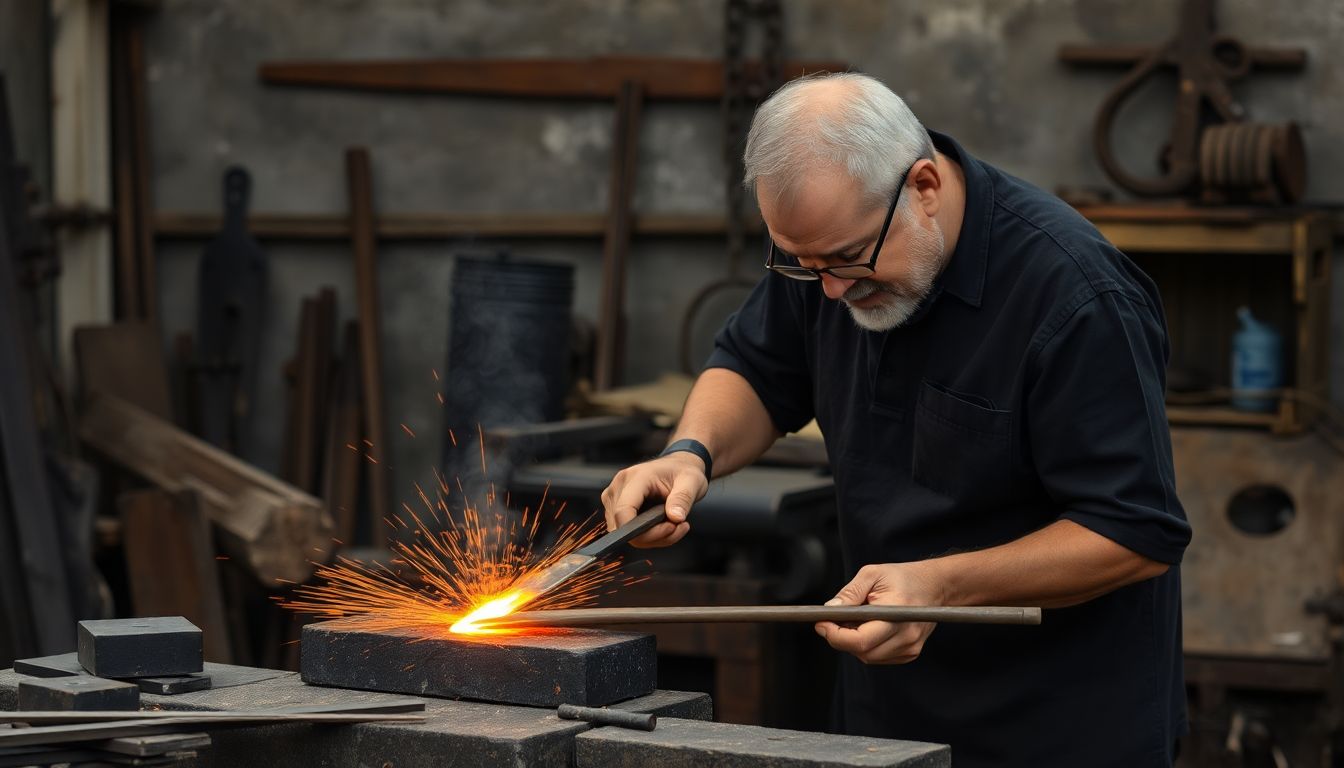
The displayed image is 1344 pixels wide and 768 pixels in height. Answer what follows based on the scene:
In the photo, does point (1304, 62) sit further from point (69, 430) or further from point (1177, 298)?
point (69, 430)

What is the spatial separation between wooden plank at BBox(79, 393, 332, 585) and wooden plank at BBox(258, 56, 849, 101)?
4.82ft

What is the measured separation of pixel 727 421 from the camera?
279 centimetres

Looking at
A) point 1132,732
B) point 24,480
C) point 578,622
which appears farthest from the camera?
point 24,480

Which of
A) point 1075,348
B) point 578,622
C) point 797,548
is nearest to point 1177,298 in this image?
point 797,548

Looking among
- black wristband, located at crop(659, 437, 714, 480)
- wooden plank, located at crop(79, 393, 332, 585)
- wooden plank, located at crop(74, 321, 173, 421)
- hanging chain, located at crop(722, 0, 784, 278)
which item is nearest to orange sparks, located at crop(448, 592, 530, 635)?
black wristband, located at crop(659, 437, 714, 480)

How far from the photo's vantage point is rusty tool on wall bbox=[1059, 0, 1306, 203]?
15.8 ft

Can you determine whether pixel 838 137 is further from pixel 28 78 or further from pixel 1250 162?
pixel 28 78

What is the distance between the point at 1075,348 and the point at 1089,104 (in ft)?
11.1

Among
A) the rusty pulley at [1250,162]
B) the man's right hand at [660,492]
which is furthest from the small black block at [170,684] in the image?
the rusty pulley at [1250,162]

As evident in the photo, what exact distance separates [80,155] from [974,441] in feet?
15.2

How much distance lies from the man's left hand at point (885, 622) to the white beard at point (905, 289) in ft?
1.33

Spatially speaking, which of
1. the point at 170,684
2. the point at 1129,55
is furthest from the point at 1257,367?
the point at 170,684

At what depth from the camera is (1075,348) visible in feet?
7.31

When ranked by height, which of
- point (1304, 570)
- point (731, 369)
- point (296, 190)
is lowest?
point (1304, 570)
